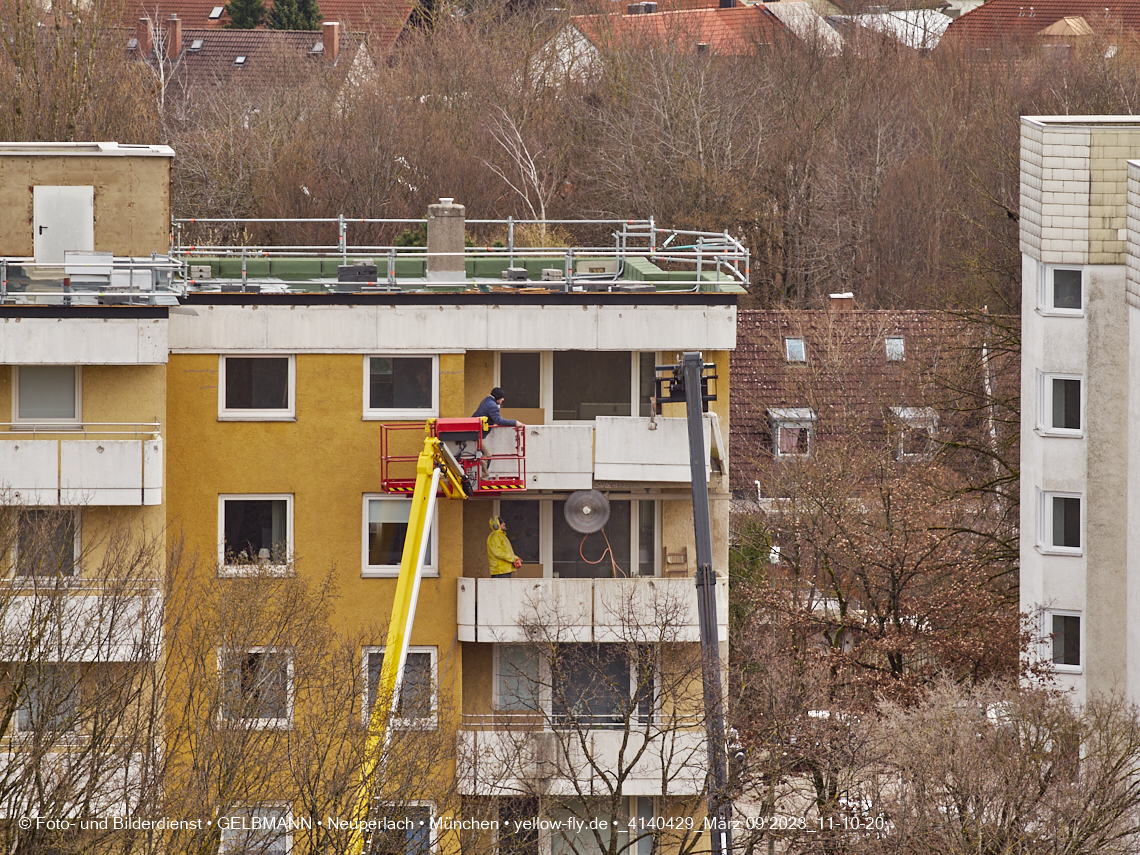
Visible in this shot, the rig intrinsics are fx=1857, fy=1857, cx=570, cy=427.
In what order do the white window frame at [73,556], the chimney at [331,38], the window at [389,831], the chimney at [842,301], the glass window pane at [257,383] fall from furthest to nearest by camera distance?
the chimney at [331,38], the chimney at [842,301], the glass window pane at [257,383], the white window frame at [73,556], the window at [389,831]

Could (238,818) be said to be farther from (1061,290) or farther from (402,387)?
(1061,290)

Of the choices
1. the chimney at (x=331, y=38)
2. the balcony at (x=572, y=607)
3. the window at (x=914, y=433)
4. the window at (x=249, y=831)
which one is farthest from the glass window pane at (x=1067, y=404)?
the chimney at (x=331, y=38)

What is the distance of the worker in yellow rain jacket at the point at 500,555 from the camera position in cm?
3133

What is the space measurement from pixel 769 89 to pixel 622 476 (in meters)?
65.0

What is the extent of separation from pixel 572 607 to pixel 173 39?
105 meters

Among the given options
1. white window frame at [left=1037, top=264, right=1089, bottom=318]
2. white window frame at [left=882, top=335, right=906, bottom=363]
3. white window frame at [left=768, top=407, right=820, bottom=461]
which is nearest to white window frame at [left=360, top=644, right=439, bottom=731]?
white window frame at [left=1037, top=264, right=1089, bottom=318]

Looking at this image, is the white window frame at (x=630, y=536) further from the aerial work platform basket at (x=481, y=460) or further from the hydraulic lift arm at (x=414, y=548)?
the hydraulic lift arm at (x=414, y=548)

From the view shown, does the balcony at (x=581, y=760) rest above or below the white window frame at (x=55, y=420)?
below

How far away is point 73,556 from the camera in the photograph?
98.6 ft

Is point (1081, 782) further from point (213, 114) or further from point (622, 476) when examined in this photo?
point (213, 114)

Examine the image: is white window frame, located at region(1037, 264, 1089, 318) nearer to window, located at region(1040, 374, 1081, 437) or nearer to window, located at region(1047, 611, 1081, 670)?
window, located at region(1040, 374, 1081, 437)

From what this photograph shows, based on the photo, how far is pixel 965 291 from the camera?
67.9m

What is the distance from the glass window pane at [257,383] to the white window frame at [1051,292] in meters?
18.3

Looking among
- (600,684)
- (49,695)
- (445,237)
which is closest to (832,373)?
(445,237)
